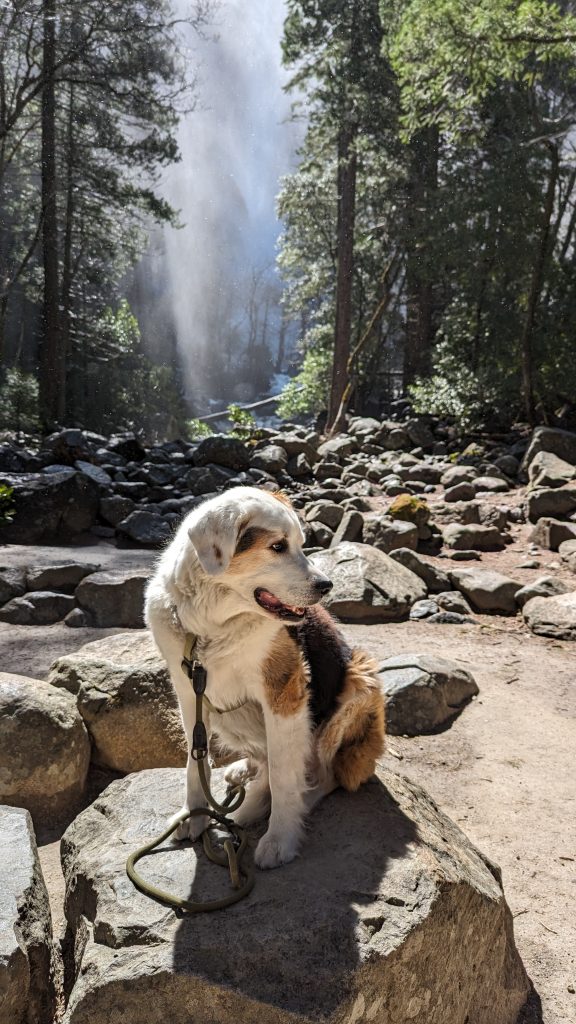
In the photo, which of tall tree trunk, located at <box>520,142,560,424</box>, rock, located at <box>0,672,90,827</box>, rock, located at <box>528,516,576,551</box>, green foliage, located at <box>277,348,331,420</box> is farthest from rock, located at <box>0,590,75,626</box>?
green foliage, located at <box>277,348,331,420</box>

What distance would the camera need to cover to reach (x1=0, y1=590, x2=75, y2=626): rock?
266 inches

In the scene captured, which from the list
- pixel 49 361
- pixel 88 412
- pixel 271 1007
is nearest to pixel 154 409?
pixel 88 412

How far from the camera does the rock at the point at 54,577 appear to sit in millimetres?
7480

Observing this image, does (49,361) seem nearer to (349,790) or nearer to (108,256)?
(108,256)

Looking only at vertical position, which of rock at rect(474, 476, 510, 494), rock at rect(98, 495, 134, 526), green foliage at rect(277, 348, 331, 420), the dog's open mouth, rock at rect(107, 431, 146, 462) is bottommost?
rock at rect(98, 495, 134, 526)

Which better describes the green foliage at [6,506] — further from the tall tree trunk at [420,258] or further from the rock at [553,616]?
the tall tree trunk at [420,258]

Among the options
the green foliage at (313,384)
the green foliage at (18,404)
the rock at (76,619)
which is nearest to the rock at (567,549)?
the rock at (76,619)

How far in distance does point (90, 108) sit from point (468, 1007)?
24164mm

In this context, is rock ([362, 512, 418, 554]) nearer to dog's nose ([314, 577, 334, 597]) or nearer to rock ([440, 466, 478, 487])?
rock ([440, 466, 478, 487])

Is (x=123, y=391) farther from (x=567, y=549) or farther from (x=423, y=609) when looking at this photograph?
(x=423, y=609)

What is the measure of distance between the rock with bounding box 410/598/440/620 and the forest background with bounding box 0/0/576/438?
9459mm

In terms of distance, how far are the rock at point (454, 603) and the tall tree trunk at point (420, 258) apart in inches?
517

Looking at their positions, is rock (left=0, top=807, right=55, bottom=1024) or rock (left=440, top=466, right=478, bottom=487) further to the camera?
rock (left=440, top=466, right=478, bottom=487)

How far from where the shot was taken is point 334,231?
26297 millimetres
